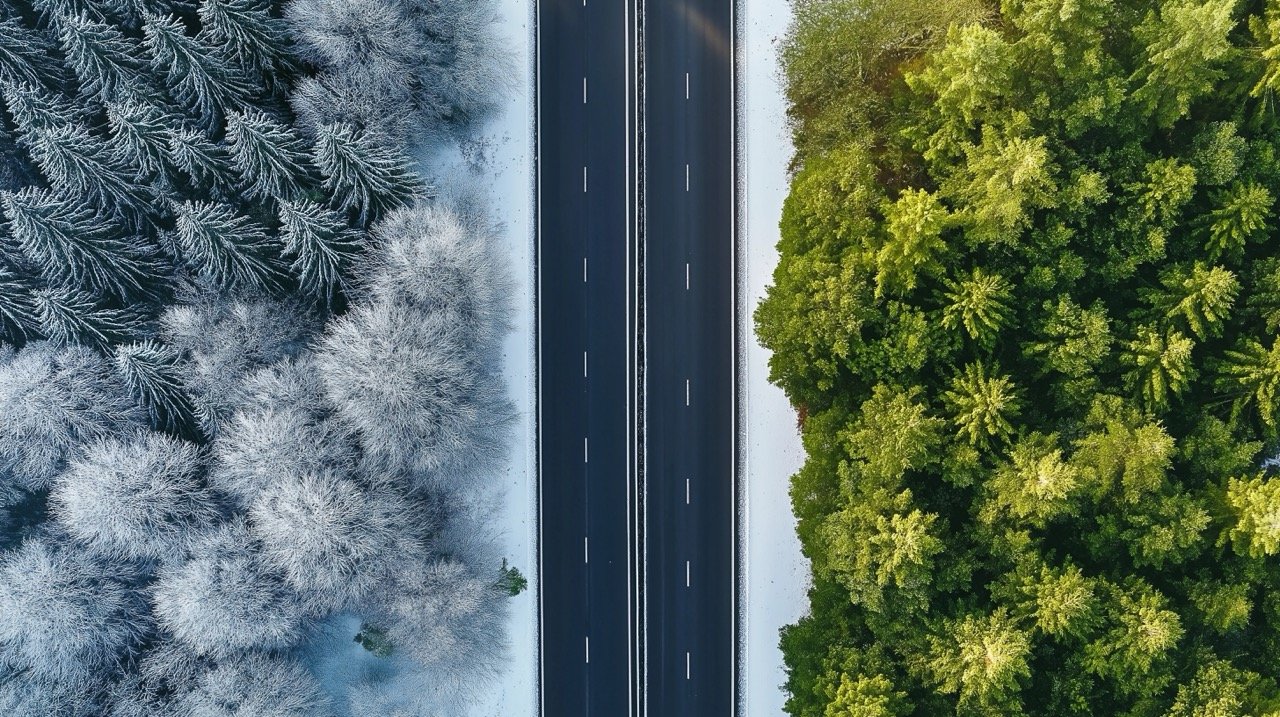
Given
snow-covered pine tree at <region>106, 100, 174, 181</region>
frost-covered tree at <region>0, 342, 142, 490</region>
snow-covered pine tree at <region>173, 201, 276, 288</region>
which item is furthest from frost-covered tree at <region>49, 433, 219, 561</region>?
snow-covered pine tree at <region>106, 100, 174, 181</region>

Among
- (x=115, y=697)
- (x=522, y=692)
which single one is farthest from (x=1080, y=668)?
(x=115, y=697)

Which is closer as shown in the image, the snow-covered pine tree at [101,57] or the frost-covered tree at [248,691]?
the snow-covered pine tree at [101,57]

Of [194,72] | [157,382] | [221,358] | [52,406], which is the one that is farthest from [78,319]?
[194,72]

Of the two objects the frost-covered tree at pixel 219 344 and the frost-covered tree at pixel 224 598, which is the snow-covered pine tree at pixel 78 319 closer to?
the frost-covered tree at pixel 219 344

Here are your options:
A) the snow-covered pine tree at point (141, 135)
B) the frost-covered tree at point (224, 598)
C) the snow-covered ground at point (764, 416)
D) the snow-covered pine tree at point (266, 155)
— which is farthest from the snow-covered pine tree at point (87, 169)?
the snow-covered ground at point (764, 416)

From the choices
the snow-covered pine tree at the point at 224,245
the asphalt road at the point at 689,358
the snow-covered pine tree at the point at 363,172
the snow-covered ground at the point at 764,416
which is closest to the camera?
the snow-covered pine tree at the point at 224,245
